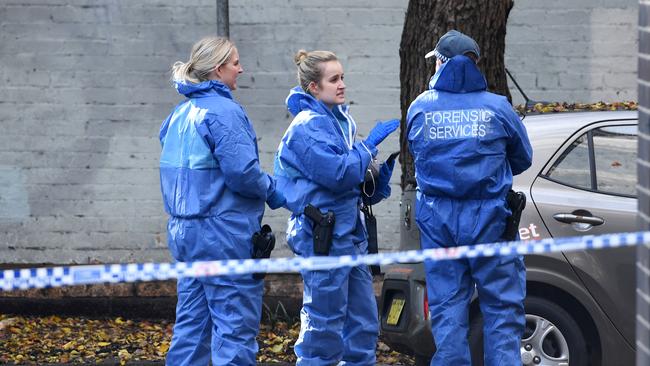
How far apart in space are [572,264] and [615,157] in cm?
62

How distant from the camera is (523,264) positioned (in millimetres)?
5473

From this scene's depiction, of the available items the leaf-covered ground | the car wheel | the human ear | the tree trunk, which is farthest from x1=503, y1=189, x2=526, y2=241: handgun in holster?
the leaf-covered ground

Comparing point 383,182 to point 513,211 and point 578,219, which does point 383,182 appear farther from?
point 578,219

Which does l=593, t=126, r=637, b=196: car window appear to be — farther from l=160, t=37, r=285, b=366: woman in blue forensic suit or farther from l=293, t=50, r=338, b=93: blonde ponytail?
l=160, t=37, r=285, b=366: woman in blue forensic suit

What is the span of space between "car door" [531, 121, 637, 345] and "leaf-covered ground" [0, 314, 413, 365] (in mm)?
1777

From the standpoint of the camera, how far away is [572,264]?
5.88 metres

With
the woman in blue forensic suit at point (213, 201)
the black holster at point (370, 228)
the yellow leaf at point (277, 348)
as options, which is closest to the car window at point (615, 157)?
the black holster at point (370, 228)

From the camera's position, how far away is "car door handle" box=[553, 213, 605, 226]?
5.82 metres

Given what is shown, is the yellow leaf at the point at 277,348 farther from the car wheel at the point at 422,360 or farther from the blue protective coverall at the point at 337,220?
the blue protective coverall at the point at 337,220

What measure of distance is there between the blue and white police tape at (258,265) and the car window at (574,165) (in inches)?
33.6

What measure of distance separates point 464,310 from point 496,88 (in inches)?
75.5

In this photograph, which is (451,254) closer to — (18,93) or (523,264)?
(523,264)

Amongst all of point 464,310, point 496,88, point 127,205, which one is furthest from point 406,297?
point 127,205

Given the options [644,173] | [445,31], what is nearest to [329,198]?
[445,31]
